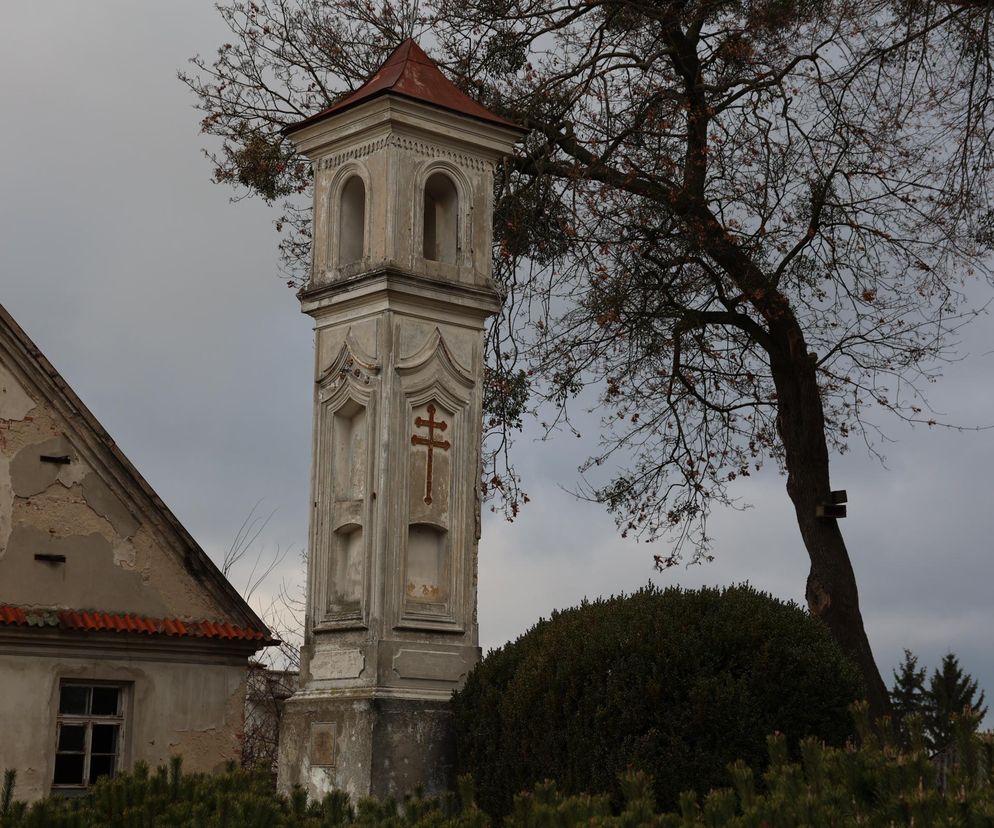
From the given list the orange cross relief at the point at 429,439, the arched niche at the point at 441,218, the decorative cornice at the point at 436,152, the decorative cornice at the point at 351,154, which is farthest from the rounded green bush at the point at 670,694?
the decorative cornice at the point at 351,154

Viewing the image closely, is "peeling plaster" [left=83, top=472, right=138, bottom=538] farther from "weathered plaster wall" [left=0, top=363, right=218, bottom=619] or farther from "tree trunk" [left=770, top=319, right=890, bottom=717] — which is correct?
"tree trunk" [left=770, top=319, right=890, bottom=717]

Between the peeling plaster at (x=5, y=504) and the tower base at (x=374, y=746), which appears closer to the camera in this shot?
the tower base at (x=374, y=746)

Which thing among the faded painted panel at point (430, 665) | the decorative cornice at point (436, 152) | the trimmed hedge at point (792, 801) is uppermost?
the decorative cornice at point (436, 152)

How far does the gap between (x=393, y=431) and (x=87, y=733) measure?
6.98 m

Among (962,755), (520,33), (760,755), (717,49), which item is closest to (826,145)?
(717,49)

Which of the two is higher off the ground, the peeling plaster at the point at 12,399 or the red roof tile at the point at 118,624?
the peeling plaster at the point at 12,399

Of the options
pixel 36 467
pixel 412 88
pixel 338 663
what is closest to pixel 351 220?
pixel 412 88

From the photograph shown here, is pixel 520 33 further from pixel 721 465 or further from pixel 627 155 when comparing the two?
pixel 721 465

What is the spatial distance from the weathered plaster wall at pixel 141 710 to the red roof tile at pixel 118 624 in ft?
1.39

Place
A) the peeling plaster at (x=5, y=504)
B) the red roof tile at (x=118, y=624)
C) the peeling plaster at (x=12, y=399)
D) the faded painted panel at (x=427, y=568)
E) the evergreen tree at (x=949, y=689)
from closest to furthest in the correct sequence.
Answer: the faded painted panel at (x=427, y=568), the red roof tile at (x=118, y=624), the peeling plaster at (x=5, y=504), the peeling plaster at (x=12, y=399), the evergreen tree at (x=949, y=689)

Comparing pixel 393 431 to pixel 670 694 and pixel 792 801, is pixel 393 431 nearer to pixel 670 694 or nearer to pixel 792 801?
pixel 670 694

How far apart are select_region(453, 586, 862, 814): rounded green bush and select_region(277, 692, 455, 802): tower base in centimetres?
63

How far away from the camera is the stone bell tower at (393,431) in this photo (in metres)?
11.3

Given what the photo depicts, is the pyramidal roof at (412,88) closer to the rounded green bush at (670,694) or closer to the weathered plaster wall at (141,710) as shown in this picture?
the rounded green bush at (670,694)
